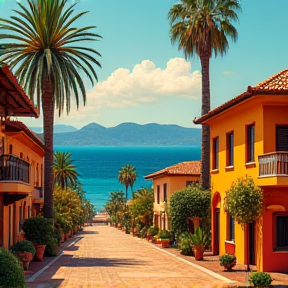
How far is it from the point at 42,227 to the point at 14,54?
1004cm

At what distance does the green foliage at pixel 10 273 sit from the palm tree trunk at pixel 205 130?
77.4ft

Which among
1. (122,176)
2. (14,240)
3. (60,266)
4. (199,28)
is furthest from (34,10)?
(122,176)

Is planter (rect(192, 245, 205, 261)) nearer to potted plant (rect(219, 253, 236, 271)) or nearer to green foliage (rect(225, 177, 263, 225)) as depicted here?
potted plant (rect(219, 253, 236, 271))

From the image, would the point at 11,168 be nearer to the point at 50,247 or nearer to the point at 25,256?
the point at 25,256

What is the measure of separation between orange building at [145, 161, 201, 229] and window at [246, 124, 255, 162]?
2274 centimetres

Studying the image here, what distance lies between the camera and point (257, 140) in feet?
83.4

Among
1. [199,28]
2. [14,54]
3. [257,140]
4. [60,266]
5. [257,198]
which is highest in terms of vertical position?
[199,28]

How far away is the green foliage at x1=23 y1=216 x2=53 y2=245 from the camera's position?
31.5m

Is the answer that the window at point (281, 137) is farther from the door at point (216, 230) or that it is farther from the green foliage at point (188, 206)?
the green foliage at point (188, 206)

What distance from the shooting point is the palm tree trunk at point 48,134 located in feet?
118

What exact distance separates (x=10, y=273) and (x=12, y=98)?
9.16 m

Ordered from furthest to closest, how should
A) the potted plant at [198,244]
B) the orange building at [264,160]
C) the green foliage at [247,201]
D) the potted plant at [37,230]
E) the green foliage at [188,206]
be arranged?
the green foliage at [188,206] < the potted plant at [37,230] < the potted plant at [198,244] < the green foliage at [247,201] < the orange building at [264,160]

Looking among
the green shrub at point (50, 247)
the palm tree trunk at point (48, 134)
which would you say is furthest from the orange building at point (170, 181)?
the green shrub at point (50, 247)

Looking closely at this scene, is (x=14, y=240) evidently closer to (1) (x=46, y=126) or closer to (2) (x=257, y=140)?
(1) (x=46, y=126)
